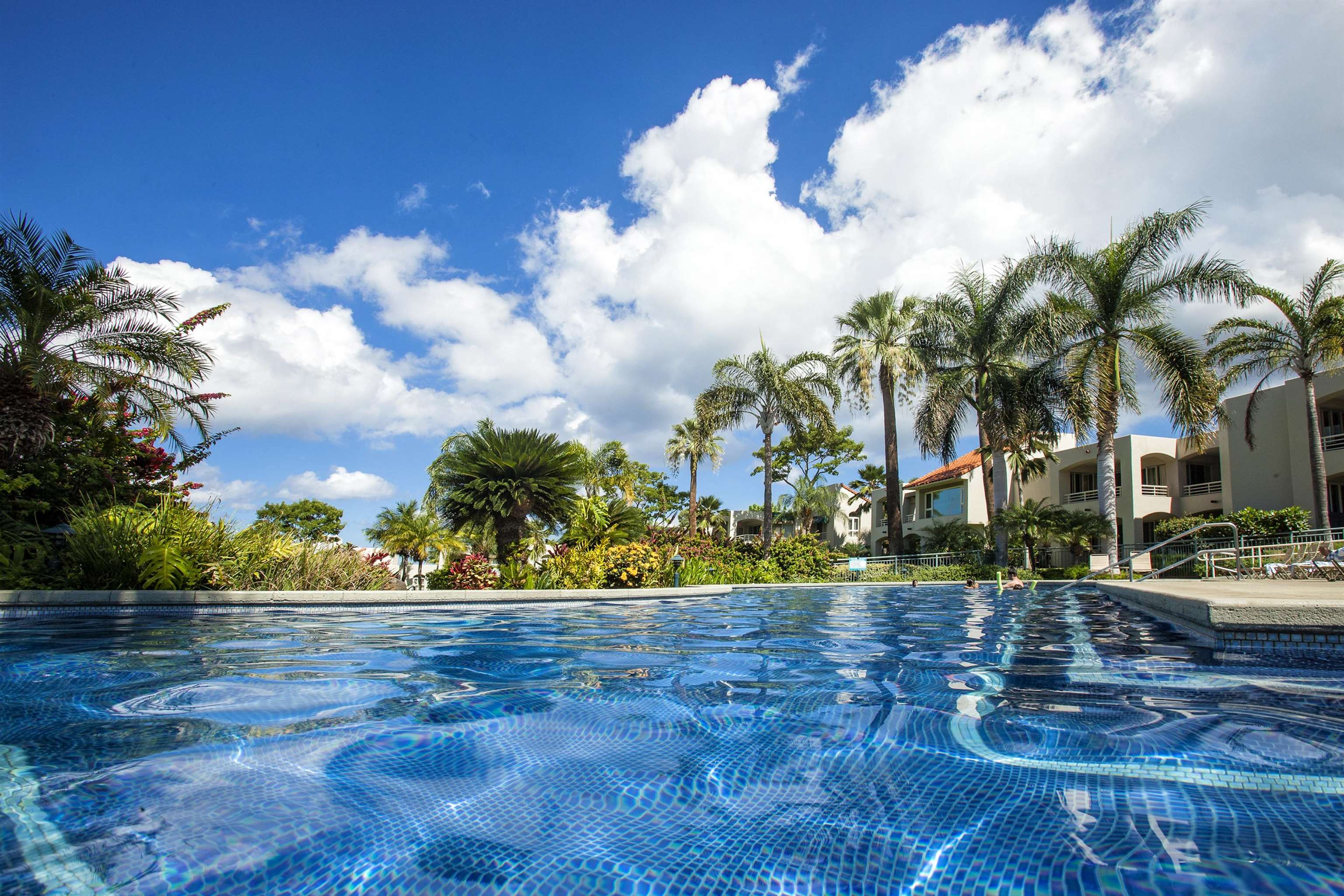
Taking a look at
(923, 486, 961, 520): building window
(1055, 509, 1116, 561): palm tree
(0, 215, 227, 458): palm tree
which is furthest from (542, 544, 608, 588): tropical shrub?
(923, 486, 961, 520): building window

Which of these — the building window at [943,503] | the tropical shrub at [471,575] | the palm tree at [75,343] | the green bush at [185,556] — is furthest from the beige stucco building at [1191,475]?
the palm tree at [75,343]

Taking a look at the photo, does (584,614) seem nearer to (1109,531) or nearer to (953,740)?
(953,740)

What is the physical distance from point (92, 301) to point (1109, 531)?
999 inches

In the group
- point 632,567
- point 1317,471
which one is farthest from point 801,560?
point 1317,471

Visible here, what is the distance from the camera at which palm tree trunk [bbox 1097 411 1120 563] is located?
19.4 meters

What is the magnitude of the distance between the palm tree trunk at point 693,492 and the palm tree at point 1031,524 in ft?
44.7

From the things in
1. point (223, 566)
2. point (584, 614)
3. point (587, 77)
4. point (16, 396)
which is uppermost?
point (587, 77)

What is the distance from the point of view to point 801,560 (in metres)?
23.3

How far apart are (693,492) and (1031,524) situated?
54.5 ft

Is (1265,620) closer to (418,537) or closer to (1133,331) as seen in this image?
(1133,331)

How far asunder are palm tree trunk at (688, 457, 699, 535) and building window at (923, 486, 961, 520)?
13.6m

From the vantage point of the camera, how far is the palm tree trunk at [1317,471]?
19766mm

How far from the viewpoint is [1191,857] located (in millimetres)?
1973

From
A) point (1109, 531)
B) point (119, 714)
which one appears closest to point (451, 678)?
point (119, 714)
